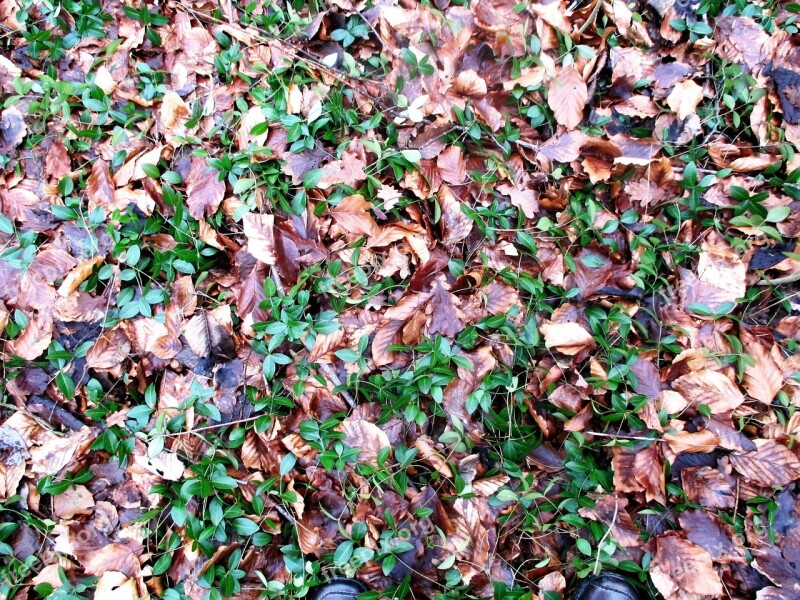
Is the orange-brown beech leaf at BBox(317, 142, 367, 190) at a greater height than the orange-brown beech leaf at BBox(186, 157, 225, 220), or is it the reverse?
the orange-brown beech leaf at BBox(317, 142, 367, 190)

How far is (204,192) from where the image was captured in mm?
1979

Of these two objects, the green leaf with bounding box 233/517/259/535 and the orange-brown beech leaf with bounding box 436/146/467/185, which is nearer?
the green leaf with bounding box 233/517/259/535

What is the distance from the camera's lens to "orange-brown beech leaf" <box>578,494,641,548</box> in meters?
1.75

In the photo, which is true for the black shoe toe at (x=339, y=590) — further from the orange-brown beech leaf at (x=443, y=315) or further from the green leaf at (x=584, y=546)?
the orange-brown beech leaf at (x=443, y=315)

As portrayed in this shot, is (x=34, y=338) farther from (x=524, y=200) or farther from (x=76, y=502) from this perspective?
(x=524, y=200)

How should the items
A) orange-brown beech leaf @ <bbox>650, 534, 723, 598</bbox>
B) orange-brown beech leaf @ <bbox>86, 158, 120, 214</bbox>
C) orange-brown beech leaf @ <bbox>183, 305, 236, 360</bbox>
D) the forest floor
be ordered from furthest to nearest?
orange-brown beech leaf @ <bbox>86, 158, 120, 214</bbox> < orange-brown beech leaf @ <bbox>183, 305, 236, 360</bbox> < the forest floor < orange-brown beech leaf @ <bbox>650, 534, 723, 598</bbox>

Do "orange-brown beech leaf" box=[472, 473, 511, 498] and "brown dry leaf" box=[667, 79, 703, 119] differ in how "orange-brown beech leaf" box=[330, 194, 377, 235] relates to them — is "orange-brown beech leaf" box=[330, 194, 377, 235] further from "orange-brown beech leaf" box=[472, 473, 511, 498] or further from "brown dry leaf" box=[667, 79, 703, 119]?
"brown dry leaf" box=[667, 79, 703, 119]

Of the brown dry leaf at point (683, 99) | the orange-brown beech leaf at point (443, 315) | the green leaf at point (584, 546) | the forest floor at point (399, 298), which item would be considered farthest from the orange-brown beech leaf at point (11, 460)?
the brown dry leaf at point (683, 99)

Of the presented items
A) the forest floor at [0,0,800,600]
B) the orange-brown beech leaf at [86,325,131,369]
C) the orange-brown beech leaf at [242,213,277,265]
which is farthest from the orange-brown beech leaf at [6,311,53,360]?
the orange-brown beech leaf at [242,213,277,265]

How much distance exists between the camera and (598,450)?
1.84m

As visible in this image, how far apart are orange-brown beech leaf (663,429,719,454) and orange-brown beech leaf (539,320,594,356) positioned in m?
0.40

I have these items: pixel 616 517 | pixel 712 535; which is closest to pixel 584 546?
pixel 616 517

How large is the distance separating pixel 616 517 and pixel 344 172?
156cm

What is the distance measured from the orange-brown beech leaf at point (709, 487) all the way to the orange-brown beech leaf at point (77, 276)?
222cm
